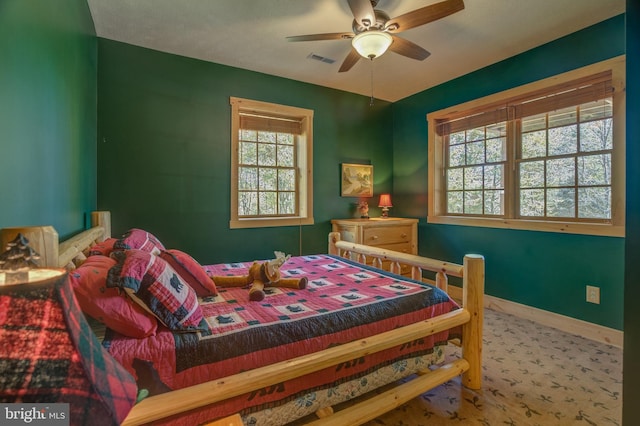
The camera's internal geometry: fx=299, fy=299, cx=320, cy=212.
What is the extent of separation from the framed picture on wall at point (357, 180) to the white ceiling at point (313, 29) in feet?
4.33

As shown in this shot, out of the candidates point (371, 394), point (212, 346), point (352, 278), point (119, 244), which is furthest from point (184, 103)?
point (371, 394)

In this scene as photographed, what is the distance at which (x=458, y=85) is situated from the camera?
384 cm

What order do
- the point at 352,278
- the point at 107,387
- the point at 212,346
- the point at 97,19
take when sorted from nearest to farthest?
the point at 107,387, the point at 212,346, the point at 352,278, the point at 97,19

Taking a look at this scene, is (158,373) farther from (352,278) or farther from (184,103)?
(184,103)

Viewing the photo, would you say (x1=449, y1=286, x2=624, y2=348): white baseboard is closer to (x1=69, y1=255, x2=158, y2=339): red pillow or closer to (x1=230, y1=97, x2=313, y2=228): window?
(x1=230, y1=97, x2=313, y2=228): window

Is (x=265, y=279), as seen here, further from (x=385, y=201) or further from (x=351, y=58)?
(x=385, y=201)

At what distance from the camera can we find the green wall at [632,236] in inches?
33.1

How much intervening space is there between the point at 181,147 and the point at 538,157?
12.7 ft

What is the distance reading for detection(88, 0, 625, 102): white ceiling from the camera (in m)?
2.43

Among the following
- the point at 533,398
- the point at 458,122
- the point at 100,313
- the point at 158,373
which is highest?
the point at 458,122

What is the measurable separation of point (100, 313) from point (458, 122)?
4.15 metres

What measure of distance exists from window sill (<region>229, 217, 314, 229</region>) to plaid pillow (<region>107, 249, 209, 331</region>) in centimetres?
225

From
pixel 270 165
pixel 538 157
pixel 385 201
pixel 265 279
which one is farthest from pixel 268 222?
pixel 538 157

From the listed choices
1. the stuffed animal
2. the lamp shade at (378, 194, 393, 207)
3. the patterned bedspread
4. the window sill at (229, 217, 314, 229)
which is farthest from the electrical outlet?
the window sill at (229, 217, 314, 229)
